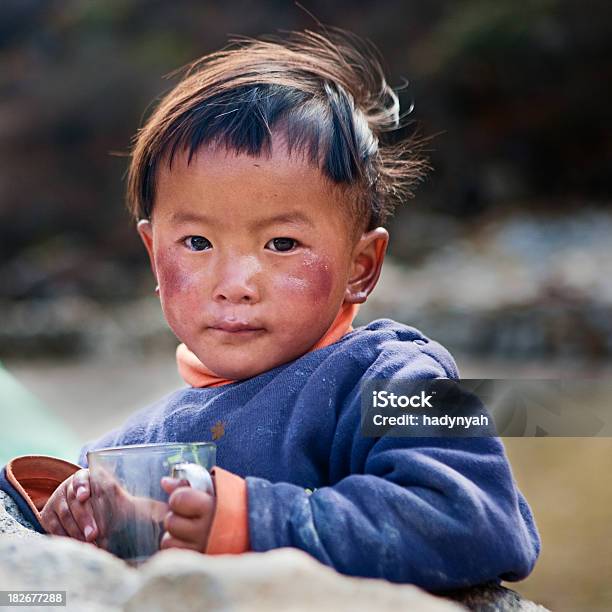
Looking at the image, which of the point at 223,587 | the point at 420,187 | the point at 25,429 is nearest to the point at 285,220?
the point at 223,587

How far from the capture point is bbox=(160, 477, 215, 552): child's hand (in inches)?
A: 51.8

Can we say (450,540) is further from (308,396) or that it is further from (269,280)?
(269,280)

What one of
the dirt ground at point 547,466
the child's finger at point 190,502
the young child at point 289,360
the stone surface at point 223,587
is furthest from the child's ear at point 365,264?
the dirt ground at point 547,466

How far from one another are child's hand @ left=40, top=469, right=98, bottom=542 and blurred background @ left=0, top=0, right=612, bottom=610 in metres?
5.64

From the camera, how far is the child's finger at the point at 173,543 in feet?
4.37

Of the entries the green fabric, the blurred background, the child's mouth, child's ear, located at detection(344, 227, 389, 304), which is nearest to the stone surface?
the child's mouth

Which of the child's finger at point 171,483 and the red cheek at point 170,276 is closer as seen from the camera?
the child's finger at point 171,483

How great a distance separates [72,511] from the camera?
4.84 ft

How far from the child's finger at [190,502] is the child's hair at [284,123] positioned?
1.87 ft

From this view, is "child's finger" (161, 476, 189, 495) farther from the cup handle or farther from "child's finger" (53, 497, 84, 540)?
"child's finger" (53, 497, 84, 540)

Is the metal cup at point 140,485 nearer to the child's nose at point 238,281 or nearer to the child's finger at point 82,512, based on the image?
the child's finger at point 82,512

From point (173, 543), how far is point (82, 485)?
7.7 inches

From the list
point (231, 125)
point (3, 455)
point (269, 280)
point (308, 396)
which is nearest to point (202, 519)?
point (308, 396)

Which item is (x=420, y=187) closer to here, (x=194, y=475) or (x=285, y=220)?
(x=285, y=220)
